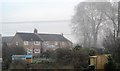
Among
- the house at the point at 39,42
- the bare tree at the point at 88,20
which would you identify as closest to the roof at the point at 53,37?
the house at the point at 39,42

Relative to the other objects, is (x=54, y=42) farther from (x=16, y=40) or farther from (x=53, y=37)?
(x=16, y=40)

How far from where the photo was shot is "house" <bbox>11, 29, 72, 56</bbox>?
331 cm

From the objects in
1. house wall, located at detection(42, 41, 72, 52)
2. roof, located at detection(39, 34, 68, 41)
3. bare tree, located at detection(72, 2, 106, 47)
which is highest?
bare tree, located at detection(72, 2, 106, 47)

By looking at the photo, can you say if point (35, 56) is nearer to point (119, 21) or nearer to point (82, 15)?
point (82, 15)

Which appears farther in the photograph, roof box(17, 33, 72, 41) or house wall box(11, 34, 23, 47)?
roof box(17, 33, 72, 41)

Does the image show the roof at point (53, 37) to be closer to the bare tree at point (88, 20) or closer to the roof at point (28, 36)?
the roof at point (28, 36)

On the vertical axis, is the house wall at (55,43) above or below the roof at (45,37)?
below

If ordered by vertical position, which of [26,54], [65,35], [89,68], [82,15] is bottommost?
[89,68]

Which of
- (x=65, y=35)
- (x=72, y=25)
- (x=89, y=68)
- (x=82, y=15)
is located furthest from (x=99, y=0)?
(x=89, y=68)

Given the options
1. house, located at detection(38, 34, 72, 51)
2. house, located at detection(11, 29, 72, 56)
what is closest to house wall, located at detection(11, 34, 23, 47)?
house, located at detection(11, 29, 72, 56)

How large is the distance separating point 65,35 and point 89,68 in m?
0.61

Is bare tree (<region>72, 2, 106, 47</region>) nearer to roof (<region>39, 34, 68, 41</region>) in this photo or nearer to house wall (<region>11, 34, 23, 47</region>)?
roof (<region>39, 34, 68, 41</region>)

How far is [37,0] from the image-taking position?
8.98ft

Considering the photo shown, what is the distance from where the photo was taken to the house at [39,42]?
3309 mm
